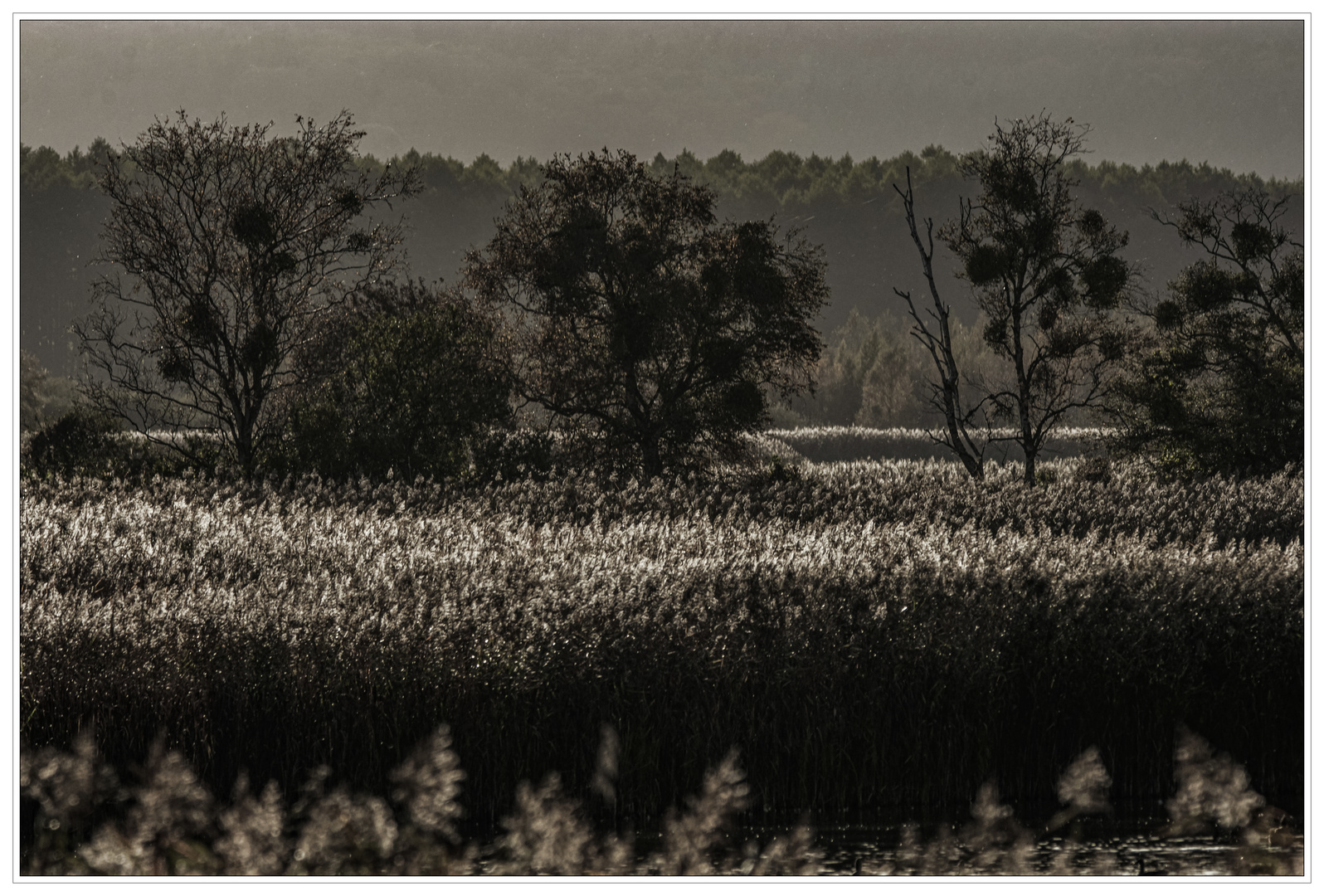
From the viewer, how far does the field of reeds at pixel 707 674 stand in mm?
8898

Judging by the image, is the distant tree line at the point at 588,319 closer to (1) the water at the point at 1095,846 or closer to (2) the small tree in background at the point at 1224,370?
(2) the small tree in background at the point at 1224,370

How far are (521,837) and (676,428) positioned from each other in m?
20.6

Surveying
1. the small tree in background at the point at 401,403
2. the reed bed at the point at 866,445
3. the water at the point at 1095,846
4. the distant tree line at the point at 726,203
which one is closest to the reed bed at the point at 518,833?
the water at the point at 1095,846

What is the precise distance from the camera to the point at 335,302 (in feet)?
89.5

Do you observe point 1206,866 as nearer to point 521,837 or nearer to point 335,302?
point 521,837

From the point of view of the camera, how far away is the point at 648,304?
2662 centimetres

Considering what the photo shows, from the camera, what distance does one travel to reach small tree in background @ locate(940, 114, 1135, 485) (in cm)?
2650

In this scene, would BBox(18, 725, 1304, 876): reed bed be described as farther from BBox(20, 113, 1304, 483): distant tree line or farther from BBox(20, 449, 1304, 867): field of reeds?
BBox(20, 113, 1304, 483): distant tree line

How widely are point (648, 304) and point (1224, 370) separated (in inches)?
492

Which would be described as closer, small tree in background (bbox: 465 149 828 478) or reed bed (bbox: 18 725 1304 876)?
reed bed (bbox: 18 725 1304 876)

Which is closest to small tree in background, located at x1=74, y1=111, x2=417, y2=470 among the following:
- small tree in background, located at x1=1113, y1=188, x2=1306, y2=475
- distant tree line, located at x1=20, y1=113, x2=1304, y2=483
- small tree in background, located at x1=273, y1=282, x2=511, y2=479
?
distant tree line, located at x1=20, y1=113, x2=1304, y2=483

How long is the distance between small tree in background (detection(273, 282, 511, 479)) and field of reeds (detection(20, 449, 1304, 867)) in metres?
13.2

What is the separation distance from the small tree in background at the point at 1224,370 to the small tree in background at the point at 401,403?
44.9 ft
